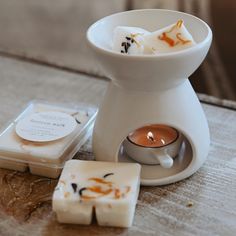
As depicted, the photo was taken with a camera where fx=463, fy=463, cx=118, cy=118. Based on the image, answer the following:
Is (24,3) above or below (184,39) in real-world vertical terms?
below

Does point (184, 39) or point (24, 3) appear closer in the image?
point (184, 39)

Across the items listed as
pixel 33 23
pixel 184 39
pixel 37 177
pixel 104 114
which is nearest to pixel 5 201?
pixel 37 177

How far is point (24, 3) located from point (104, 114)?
43.1 inches

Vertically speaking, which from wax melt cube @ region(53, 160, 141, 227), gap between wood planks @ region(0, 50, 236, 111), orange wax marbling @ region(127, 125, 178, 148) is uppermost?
orange wax marbling @ region(127, 125, 178, 148)

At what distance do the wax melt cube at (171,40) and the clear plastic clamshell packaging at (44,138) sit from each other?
6.9 inches

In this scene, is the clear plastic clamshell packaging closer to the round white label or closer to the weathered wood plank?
the round white label

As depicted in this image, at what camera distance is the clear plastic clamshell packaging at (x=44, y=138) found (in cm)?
61

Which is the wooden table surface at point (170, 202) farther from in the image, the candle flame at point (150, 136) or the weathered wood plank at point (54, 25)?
the weathered wood plank at point (54, 25)

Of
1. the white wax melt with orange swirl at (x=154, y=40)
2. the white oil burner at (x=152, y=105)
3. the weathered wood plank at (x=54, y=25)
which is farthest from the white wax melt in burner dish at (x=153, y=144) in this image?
the weathered wood plank at (x=54, y=25)

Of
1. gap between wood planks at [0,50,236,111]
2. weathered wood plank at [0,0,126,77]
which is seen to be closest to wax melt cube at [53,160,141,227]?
gap between wood planks at [0,50,236,111]

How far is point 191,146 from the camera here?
60 centimetres

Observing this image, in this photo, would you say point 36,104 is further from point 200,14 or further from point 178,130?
point 200,14

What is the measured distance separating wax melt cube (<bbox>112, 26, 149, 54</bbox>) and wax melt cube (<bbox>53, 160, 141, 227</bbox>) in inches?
5.5

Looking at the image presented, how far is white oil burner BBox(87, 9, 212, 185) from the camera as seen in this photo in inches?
20.3
